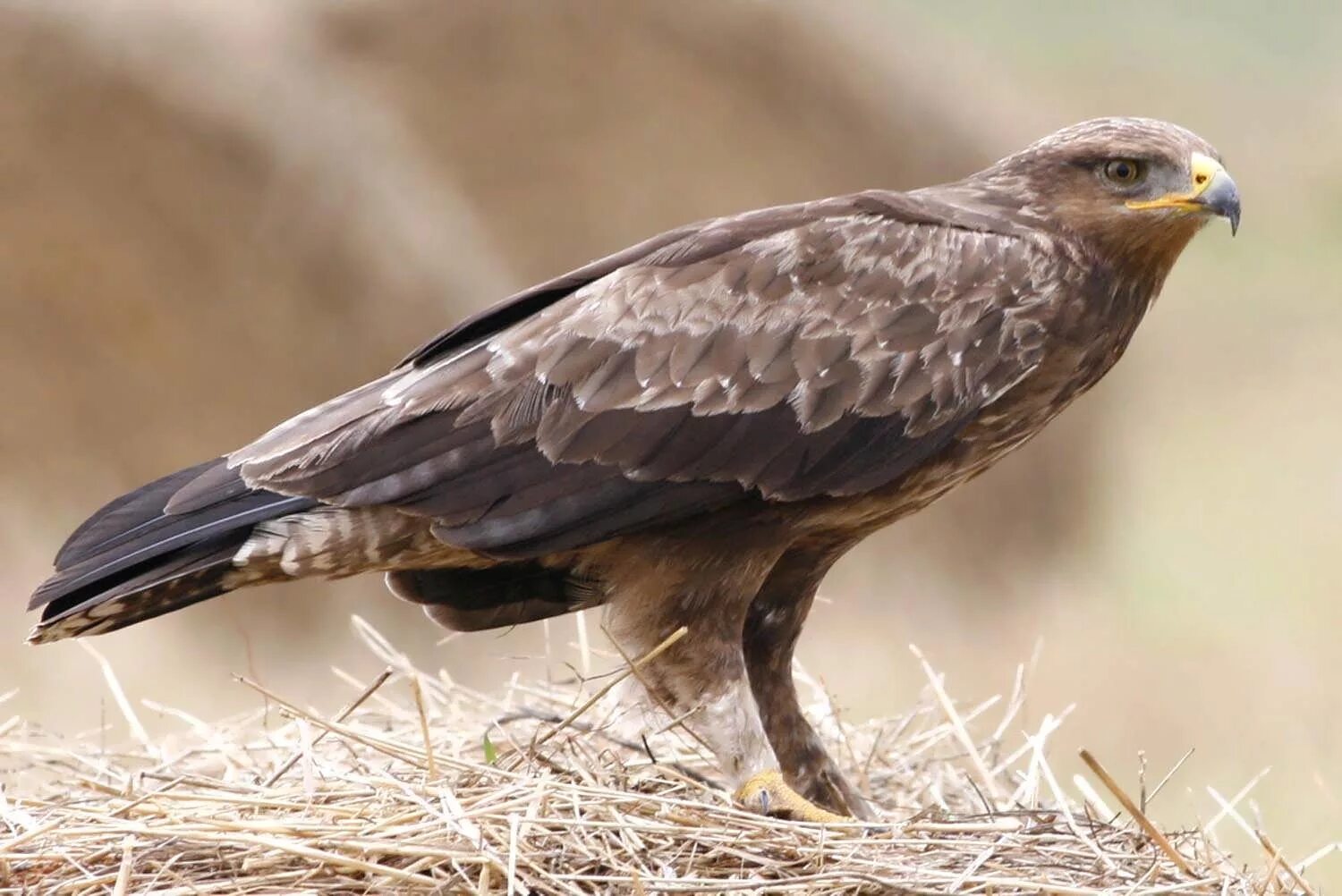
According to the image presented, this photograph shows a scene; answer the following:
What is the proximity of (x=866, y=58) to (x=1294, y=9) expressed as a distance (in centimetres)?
484

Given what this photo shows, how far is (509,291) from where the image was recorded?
8.13 m

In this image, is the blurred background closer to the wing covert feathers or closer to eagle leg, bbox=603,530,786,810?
eagle leg, bbox=603,530,786,810

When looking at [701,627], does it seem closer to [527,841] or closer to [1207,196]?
[527,841]

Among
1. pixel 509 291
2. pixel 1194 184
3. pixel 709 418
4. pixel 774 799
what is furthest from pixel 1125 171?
pixel 509 291

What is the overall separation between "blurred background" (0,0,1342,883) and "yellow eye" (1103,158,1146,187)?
3239mm

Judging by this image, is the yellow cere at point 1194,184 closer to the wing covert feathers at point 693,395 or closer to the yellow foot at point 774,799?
the wing covert feathers at point 693,395

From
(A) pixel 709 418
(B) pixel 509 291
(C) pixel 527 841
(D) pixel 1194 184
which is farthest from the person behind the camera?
(B) pixel 509 291

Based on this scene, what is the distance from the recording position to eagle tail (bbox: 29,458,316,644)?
3.20 meters

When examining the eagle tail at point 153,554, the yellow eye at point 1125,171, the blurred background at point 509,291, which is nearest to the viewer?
the eagle tail at point 153,554

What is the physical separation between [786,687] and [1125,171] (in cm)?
134

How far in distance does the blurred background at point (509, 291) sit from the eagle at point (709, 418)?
3.17 metres

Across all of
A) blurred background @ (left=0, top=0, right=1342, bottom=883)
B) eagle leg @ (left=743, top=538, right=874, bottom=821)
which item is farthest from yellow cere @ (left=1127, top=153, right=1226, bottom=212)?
blurred background @ (left=0, top=0, right=1342, bottom=883)

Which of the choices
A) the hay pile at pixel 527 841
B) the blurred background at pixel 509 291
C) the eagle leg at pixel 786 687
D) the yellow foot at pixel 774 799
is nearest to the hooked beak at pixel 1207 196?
the eagle leg at pixel 786 687

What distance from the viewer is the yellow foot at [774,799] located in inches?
132
